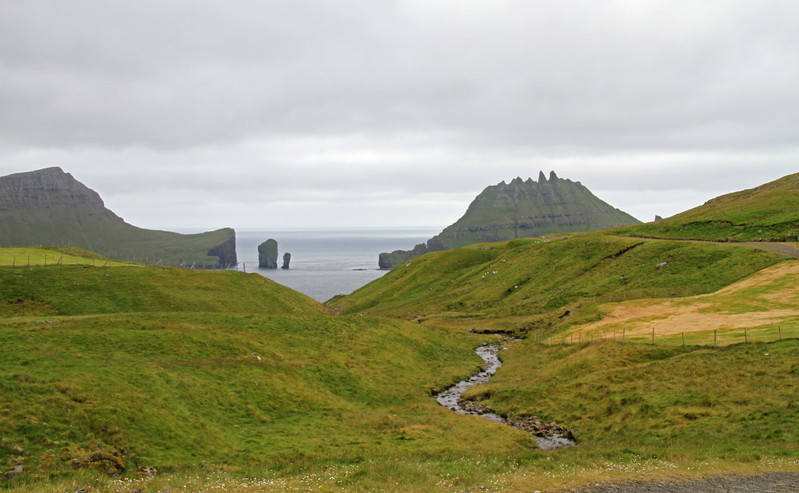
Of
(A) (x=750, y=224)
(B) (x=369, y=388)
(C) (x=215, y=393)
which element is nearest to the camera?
(C) (x=215, y=393)

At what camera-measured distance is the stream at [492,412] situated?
35500 millimetres

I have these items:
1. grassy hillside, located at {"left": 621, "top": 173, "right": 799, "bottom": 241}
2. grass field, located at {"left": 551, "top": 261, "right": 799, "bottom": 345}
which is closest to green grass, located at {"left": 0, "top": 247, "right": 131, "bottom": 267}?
grass field, located at {"left": 551, "top": 261, "right": 799, "bottom": 345}

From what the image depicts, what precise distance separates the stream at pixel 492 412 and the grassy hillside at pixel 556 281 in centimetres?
2092

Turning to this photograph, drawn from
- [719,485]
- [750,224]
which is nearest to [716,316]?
[719,485]

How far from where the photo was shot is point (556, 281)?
105875 mm

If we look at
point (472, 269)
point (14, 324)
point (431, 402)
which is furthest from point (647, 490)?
point (472, 269)

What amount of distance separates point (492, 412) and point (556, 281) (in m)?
68.3

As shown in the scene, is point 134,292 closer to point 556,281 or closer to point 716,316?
point 556,281

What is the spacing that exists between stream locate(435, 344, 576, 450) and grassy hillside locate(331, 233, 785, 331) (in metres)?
20.9

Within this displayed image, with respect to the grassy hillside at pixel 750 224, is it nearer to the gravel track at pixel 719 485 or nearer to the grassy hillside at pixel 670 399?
the grassy hillside at pixel 670 399

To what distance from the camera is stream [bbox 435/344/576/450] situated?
35.5 metres

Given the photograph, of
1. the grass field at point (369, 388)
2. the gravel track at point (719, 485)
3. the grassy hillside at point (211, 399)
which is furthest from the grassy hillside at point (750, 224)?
the gravel track at point (719, 485)

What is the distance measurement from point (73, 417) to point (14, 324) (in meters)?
25.8

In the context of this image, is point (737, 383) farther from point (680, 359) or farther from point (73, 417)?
point (73, 417)
